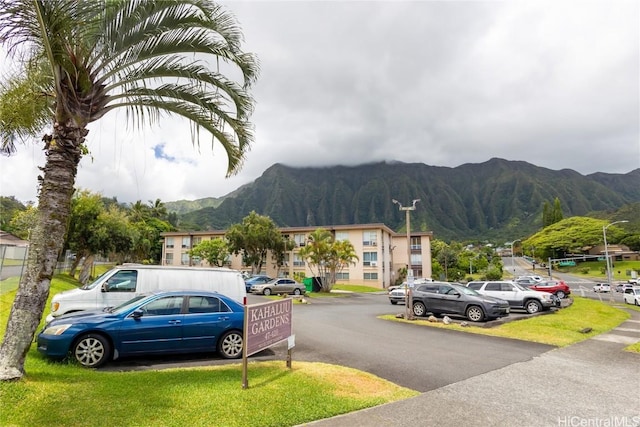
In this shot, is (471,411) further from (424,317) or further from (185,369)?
(424,317)

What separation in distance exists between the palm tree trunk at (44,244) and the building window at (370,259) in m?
45.5

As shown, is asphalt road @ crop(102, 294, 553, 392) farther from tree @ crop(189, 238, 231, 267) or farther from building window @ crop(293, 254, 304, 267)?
building window @ crop(293, 254, 304, 267)

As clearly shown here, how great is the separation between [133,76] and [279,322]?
5322 millimetres

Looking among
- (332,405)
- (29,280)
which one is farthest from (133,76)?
(332,405)

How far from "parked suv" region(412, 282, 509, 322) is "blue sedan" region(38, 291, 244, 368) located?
10420mm

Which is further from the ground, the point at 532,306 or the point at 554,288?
the point at 554,288

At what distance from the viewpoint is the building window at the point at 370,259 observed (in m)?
49.3

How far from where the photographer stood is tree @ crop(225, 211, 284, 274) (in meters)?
47.1

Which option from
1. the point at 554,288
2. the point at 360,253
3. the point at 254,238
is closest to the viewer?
the point at 554,288

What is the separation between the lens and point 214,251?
163ft

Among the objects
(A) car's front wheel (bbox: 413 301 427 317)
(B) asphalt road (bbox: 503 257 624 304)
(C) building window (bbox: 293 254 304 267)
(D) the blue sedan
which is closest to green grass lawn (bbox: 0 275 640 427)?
(D) the blue sedan

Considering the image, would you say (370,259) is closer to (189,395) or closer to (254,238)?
(254,238)

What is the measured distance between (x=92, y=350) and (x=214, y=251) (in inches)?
1733

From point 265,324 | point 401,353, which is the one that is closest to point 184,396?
point 265,324
